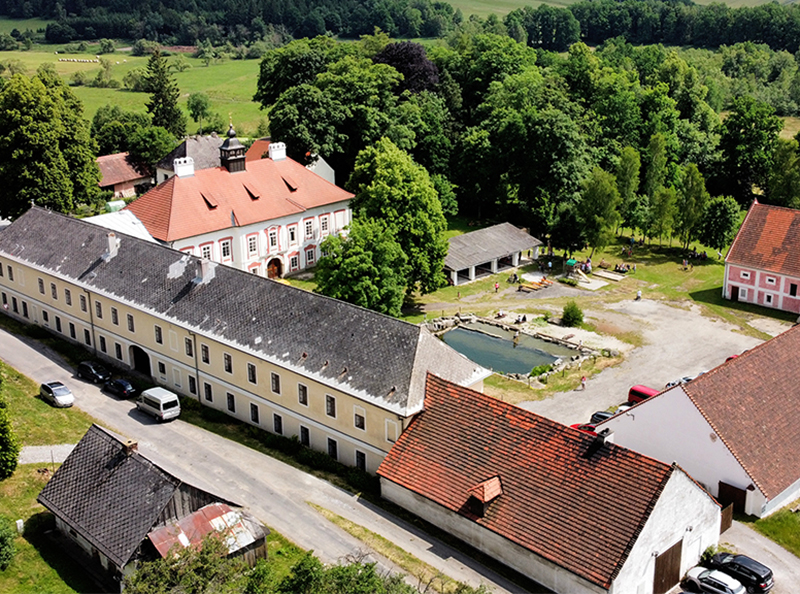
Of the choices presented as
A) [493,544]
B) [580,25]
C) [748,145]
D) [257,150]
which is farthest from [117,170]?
[580,25]

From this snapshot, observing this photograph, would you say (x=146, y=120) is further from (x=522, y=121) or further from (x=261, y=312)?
(x=261, y=312)

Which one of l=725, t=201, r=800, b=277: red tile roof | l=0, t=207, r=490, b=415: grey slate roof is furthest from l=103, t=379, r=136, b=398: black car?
l=725, t=201, r=800, b=277: red tile roof

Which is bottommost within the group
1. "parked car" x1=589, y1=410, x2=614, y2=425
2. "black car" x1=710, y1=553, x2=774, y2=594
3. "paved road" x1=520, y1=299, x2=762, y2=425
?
"paved road" x1=520, y1=299, x2=762, y2=425

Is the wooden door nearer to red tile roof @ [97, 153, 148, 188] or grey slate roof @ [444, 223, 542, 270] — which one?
grey slate roof @ [444, 223, 542, 270]

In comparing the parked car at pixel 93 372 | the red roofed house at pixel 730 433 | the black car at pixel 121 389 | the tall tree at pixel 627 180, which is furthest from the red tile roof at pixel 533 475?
the tall tree at pixel 627 180

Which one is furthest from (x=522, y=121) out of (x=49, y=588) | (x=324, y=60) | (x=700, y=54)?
(x=700, y=54)

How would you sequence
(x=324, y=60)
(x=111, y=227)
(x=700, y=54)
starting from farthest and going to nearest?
(x=700, y=54)
(x=324, y=60)
(x=111, y=227)
